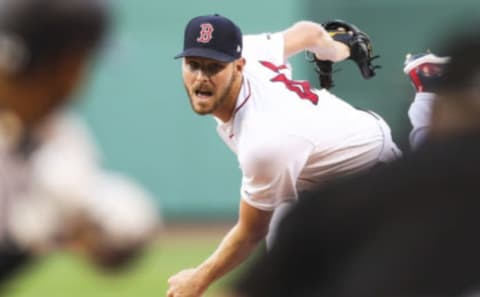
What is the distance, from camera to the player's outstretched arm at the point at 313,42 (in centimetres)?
667

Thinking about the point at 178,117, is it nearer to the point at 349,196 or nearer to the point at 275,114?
the point at 275,114

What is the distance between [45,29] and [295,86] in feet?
12.4

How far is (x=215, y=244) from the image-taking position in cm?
1419

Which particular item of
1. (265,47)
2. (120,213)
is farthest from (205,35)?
(120,213)

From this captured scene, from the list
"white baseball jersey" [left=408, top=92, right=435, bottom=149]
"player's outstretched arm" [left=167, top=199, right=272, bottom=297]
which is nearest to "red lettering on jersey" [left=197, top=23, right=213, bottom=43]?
"player's outstretched arm" [left=167, top=199, right=272, bottom=297]

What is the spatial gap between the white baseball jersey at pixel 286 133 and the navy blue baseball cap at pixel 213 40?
165 millimetres

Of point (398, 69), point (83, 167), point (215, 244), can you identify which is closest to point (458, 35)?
point (83, 167)

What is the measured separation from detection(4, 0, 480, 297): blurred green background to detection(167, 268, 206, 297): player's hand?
25.7 feet

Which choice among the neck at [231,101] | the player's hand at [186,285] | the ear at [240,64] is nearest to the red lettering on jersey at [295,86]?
the ear at [240,64]

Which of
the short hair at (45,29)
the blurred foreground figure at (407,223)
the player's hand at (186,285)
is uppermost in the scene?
the short hair at (45,29)

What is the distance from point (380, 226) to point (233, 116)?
3527mm

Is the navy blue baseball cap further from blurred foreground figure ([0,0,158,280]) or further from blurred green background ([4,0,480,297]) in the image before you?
blurred green background ([4,0,480,297])

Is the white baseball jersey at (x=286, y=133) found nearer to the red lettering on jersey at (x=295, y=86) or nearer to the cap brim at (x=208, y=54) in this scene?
the red lettering on jersey at (x=295, y=86)

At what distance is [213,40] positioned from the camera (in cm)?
613
